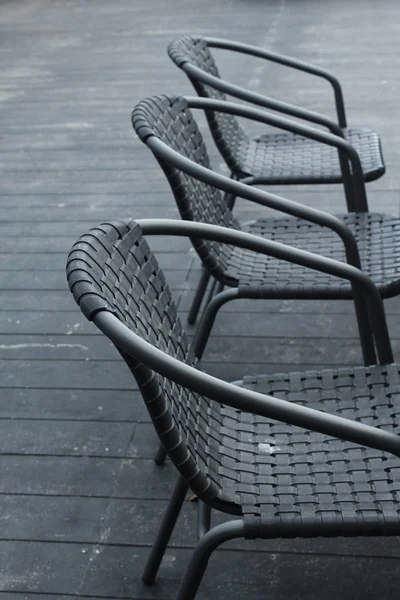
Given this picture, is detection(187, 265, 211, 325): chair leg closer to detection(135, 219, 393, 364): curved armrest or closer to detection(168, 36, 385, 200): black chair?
detection(168, 36, 385, 200): black chair

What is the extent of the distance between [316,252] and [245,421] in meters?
0.78

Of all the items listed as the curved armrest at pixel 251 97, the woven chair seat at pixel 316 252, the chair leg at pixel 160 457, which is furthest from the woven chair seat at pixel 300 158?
the chair leg at pixel 160 457

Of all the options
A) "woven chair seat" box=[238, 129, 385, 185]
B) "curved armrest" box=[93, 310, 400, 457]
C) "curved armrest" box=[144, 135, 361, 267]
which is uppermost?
"curved armrest" box=[93, 310, 400, 457]

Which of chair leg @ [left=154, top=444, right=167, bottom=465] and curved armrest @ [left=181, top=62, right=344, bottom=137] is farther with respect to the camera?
curved armrest @ [left=181, top=62, right=344, bottom=137]

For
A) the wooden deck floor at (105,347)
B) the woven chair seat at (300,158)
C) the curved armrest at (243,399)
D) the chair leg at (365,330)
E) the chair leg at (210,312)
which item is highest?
the curved armrest at (243,399)

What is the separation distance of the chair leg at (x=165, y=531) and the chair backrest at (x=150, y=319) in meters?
0.18

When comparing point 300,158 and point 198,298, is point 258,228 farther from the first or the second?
point 300,158

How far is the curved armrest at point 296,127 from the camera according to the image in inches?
97.5

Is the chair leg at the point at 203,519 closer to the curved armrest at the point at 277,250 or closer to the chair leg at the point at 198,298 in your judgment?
the curved armrest at the point at 277,250

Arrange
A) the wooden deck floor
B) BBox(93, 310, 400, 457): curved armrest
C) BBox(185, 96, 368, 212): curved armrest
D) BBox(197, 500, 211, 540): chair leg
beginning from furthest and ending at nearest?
BBox(185, 96, 368, 212): curved armrest, the wooden deck floor, BBox(197, 500, 211, 540): chair leg, BBox(93, 310, 400, 457): curved armrest

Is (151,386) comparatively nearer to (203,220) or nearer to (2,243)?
(203,220)

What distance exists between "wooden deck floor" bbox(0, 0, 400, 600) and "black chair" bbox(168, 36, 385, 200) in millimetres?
401

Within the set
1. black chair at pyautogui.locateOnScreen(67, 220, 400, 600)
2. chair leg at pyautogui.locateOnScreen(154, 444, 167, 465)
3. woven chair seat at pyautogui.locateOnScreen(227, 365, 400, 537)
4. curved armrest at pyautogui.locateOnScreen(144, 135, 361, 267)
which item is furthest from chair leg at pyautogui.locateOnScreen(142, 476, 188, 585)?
curved armrest at pyautogui.locateOnScreen(144, 135, 361, 267)

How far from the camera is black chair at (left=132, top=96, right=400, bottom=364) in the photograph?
2.04 metres
